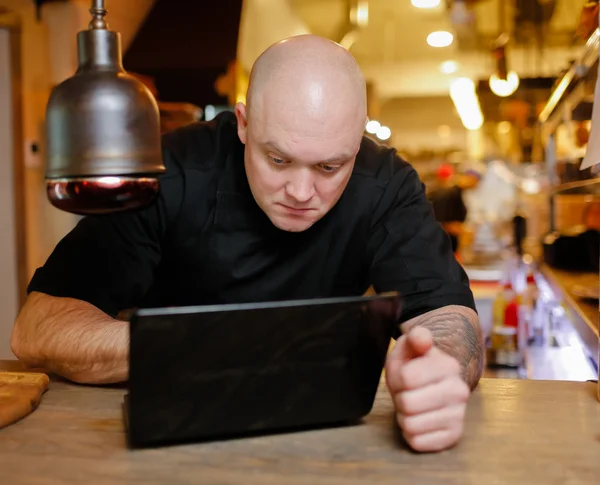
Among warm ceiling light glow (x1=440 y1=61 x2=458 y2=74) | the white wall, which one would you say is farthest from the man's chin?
warm ceiling light glow (x1=440 y1=61 x2=458 y2=74)

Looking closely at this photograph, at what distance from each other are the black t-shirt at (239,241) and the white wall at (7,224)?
213 cm

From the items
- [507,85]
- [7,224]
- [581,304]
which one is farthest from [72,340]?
[507,85]

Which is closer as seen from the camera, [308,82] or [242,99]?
[308,82]

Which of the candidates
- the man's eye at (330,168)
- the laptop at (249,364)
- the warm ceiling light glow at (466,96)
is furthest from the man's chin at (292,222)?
the warm ceiling light glow at (466,96)

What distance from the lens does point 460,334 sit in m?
1.26

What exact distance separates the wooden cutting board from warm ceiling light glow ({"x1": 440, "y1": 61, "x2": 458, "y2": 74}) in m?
9.54

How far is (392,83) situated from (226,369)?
10.9 metres

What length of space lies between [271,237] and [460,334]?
0.50 m

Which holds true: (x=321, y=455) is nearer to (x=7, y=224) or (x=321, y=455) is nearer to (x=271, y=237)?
(x=271, y=237)

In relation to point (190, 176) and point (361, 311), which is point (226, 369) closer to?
point (361, 311)

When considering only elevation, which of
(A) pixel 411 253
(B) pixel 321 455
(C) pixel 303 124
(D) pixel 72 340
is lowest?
(B) pixel 321 455

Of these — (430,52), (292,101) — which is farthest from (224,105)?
(430,52)

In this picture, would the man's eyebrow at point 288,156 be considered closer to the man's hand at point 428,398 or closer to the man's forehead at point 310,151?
the man's forehead at point 310,151

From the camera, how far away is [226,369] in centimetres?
89
